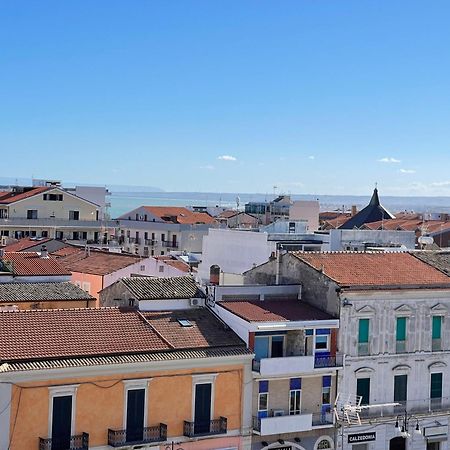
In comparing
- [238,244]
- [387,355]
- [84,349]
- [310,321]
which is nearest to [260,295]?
[310,321]

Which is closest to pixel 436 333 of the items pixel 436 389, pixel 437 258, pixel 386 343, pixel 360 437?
Result: pixel 436 389

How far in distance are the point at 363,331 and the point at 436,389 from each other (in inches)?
183

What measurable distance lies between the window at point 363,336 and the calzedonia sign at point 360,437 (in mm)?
3175

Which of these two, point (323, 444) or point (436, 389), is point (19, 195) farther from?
point (323, 444)

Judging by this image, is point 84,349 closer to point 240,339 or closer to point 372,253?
point 240,339

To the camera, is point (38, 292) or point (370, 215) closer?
point (38, 292)

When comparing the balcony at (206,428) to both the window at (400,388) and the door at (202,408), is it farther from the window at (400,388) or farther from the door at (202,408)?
the window at (400,388)

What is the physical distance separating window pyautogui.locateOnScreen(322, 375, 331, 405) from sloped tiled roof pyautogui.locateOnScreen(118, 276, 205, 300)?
560cm

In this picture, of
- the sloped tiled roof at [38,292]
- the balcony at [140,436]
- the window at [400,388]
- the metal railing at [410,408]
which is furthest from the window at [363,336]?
the sloped tiled roof at [38,292]

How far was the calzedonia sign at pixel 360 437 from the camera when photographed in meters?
35.1

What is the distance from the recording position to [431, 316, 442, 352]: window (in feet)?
121

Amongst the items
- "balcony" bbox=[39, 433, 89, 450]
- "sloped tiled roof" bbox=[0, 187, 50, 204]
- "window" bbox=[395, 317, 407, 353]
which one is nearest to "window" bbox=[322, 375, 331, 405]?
"window" bbox=[395, 317, 407, 353]

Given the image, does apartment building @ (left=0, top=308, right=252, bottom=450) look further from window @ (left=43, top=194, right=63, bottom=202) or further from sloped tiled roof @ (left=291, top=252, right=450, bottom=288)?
window @ (left=43, top=194, right=63, bottom=202)

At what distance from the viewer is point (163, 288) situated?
34594mm
